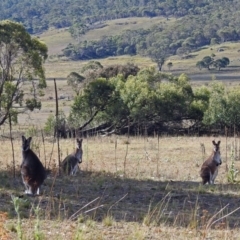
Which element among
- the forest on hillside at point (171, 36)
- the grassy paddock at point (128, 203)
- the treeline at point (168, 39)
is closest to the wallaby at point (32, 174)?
the grassy paddock at point (128, 203)

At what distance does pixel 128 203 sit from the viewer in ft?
36.3

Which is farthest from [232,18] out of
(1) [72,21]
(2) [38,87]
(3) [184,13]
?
(2) [38,87]

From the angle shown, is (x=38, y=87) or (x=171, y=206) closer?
(x=171, y=206)

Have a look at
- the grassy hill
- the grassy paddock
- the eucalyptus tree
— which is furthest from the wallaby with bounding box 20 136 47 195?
the grassy hill

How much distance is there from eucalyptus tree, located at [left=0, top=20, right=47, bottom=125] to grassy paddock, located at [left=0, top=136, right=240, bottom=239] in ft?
22.6

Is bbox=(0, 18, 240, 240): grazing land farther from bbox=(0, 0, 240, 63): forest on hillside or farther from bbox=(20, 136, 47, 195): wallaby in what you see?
bbox=(0, 0, 240, 63): forest on hillside

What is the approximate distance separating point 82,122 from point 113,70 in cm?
598

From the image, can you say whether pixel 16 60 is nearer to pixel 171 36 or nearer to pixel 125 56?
pixel 125 56

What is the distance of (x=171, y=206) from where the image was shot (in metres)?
10.8

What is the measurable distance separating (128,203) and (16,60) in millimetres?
17607

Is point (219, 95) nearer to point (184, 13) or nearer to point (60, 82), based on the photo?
point (60, 82)

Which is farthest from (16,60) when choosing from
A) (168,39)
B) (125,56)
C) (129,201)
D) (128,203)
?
(168,39)

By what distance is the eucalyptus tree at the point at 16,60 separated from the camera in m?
26.5

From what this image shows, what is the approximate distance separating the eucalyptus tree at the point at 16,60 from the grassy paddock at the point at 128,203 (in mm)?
6882
